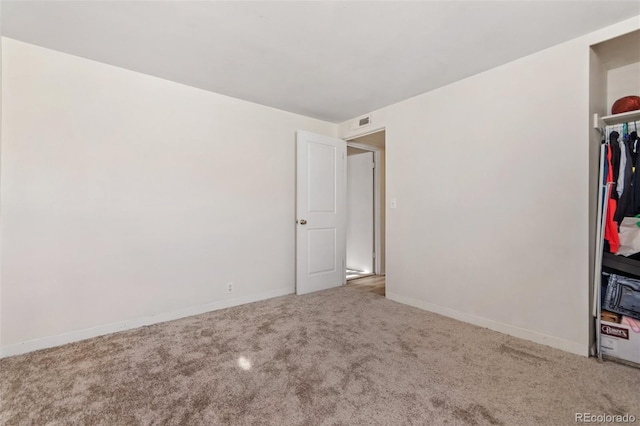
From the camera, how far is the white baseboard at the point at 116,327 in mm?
2211

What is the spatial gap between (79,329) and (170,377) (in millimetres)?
1191

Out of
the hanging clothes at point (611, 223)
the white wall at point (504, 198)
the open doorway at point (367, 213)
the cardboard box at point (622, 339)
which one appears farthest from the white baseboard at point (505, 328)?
the open doorway at point (367, 213)

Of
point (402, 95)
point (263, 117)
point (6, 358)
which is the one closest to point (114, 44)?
point (263, 117)

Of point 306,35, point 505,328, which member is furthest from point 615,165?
point 306,35

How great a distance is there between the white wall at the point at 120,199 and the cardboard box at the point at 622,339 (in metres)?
3.06

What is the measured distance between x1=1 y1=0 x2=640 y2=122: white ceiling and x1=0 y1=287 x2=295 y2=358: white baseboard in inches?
91.3

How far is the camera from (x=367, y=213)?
5098mm

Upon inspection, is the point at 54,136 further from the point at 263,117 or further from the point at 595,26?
the point at 595,26

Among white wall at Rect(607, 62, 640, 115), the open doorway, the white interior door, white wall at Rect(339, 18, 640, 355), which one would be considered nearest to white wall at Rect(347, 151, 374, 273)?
the open doorway

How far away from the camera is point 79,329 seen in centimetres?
244

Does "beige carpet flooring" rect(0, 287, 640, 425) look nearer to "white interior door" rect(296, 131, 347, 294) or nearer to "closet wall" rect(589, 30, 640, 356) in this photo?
"closet wall" rect(589, 30, 640, 356)

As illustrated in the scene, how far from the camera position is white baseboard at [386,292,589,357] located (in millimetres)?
2176

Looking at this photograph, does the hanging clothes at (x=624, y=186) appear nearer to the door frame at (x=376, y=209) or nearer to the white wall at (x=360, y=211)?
the door frame at (x=376, y=209)

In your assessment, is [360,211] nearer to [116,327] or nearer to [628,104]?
[628,104]
